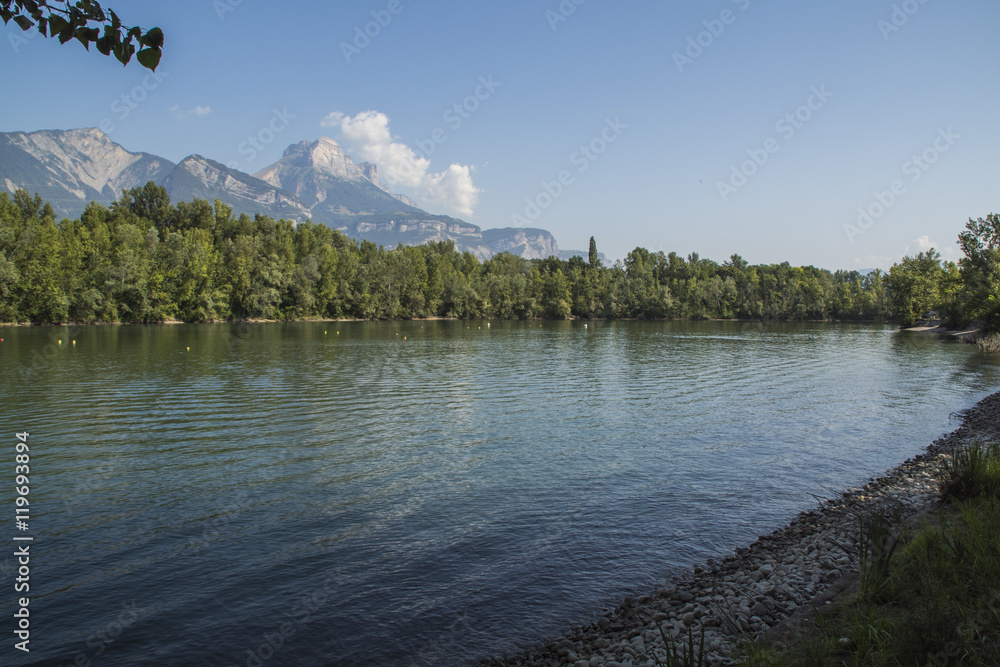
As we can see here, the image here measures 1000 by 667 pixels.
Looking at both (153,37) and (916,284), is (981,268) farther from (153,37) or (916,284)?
(153,37)

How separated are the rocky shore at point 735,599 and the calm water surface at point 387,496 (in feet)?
2.27

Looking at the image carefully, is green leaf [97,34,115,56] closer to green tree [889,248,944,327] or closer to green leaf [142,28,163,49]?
green leaf [142,28,163,49]

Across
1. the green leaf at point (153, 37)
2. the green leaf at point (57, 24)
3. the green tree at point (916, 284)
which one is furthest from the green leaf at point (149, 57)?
the green tree at point (916, 284)

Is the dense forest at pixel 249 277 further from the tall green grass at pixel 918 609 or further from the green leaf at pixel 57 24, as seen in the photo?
the green leaf at pixel 57 24

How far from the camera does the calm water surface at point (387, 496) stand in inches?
424

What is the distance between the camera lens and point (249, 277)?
13475 cm

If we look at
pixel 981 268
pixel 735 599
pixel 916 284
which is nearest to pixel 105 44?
pixel 735 599

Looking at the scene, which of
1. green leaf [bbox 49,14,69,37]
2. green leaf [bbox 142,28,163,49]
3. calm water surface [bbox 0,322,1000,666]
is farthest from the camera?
calm water surface [bbox 0,322,1000,666]

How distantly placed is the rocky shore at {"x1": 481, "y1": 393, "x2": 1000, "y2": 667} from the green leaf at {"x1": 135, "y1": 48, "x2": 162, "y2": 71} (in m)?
8.91

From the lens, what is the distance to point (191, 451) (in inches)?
886

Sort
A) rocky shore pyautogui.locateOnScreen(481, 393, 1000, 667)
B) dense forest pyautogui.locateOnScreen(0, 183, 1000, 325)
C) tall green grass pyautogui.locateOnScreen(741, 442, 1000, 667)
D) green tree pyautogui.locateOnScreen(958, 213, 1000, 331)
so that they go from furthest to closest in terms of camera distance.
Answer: dense forest pyautogui.locateOnScreen(0, 183, 1000, 325) < green tree pyautogui.locateOnScreen(958, 213, 1000, 331) < rocky shore pyautogui.locateOnScreen(481, 393, 1000, 667) < tall green grass pyautogui.locateOnScreen(741, 442, 1000, 667)

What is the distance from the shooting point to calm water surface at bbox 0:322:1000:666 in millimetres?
10758

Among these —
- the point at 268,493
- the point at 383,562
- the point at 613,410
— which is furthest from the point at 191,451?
the point at 613,410

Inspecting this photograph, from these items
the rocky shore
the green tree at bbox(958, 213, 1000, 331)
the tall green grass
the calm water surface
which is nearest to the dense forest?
the green tree at bbox(958, 213, 1000, 331)
